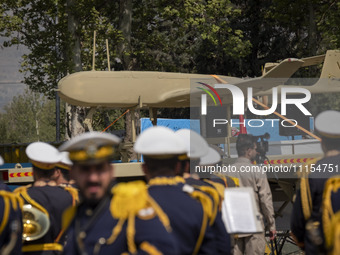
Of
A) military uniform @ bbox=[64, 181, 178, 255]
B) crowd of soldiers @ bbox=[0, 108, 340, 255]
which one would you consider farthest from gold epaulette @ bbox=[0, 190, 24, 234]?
military uniform @ bbox=[64, 181, 178, 255]

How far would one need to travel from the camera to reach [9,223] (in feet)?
14.0

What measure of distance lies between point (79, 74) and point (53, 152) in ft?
35.7

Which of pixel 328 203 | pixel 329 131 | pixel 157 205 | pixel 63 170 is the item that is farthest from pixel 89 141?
pixel 63 170

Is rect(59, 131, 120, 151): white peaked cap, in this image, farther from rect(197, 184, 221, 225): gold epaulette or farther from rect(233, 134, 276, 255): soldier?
rect(233, 134, 276, 255): soldier

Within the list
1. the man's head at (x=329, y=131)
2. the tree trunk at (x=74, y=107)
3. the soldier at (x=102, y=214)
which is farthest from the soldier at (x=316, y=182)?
the tree trunk at (x=74, y=107)

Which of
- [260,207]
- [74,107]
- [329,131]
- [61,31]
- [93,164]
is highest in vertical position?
[61,31]

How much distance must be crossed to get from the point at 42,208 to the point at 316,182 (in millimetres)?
2179

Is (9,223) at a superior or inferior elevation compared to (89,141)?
inferior

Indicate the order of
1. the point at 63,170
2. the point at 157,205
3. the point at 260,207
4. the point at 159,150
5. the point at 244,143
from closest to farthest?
the point at 157,205, the point at 159,150, the point at 63,170, the point at 244,143, the point at 260,207

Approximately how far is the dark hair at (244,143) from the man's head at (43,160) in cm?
329

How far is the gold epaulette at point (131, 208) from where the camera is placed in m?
3.01

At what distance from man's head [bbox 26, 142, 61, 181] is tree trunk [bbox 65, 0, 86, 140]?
19.8 m

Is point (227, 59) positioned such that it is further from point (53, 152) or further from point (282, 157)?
point (53, 152)

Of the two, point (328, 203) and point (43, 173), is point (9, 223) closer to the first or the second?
point (43, 173)
